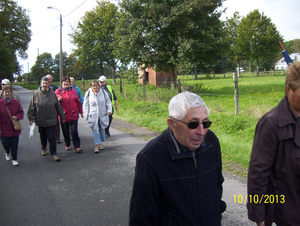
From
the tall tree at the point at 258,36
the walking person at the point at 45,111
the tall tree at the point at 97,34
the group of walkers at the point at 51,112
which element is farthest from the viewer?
the tall tree at the point at 258,36

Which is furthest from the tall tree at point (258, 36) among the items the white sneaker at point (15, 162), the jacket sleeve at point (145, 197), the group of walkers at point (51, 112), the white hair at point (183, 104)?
the jacket sleeve at point (145, 197)

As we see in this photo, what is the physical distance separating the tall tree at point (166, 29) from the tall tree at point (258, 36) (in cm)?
3040

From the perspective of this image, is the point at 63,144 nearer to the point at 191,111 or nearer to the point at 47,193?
the point at 47,193

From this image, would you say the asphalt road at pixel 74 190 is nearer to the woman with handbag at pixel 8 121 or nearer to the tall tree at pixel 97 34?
the woman with handbag at pixel 8 121

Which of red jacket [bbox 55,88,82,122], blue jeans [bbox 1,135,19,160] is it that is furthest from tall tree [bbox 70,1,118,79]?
blue jeans [bbox 1,135,19,160]

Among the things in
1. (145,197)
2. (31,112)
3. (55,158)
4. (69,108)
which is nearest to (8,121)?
(31,112)

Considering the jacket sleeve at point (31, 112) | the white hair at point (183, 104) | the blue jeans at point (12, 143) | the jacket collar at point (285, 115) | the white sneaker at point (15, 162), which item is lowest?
the white sneaker at point (15, 162)

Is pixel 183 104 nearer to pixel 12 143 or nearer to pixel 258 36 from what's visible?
pixel 12 143

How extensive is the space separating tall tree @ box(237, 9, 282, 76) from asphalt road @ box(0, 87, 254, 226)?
46119 millimetres

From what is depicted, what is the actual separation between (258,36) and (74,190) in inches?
1937

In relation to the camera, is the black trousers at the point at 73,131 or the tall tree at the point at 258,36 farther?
the tall tree at the point at 258,36

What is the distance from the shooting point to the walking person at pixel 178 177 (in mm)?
1845

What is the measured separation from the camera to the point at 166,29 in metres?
18.7

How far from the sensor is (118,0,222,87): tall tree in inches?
693
